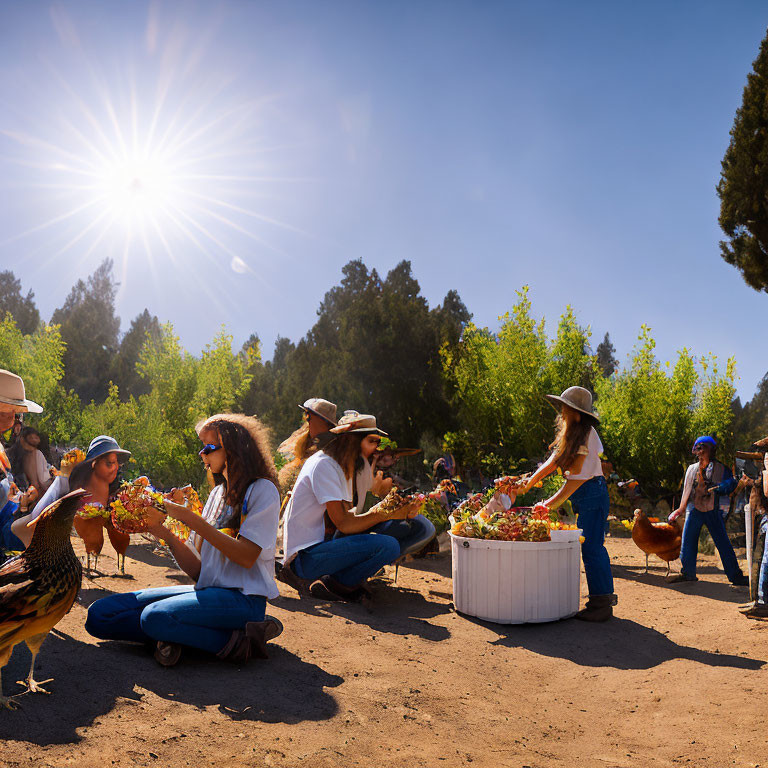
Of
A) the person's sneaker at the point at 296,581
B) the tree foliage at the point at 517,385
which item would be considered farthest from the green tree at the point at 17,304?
the person's sneaker at the point at 296,581

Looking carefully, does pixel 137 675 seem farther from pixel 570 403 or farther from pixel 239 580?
pixel 570 403

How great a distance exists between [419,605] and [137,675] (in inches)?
106

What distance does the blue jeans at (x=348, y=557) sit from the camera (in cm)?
477

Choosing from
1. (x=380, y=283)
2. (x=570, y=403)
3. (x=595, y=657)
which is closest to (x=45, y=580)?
(x=595, y=657)

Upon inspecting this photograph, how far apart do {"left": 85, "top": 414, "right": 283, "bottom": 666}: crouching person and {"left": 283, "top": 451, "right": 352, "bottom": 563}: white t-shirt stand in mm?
1124

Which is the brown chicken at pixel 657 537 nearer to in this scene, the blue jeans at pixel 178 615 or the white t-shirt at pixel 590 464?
the white t-shirt at pixel 590 464

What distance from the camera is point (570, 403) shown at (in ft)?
16.4

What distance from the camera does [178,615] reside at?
3.18 m

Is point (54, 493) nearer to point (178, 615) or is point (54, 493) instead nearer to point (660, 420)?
point (178, 615)

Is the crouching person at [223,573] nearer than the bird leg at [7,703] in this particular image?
No

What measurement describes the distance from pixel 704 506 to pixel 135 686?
18.6 feet

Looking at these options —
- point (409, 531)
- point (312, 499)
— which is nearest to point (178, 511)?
point (312, 499)

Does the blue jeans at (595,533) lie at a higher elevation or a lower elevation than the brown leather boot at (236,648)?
higher

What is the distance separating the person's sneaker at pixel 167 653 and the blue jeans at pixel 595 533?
10.2 ft
